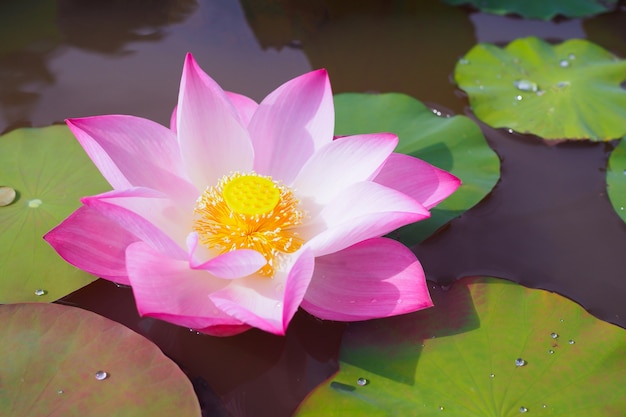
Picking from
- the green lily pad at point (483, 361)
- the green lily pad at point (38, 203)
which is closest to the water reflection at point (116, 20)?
the green lily pad at point (38, 203)

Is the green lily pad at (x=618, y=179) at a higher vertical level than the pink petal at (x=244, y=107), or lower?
lower

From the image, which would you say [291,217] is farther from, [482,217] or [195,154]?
[482,217]

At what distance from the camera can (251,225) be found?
1.35 metres

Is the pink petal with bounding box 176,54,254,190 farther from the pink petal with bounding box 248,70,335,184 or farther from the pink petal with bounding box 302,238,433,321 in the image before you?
the pink petal with bounding box 302,238,433,321

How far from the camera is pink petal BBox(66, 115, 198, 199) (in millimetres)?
1254

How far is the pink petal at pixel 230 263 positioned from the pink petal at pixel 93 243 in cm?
21

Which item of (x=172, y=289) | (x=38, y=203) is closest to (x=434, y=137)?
(x=172, y=289)

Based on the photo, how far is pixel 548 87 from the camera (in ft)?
6.84

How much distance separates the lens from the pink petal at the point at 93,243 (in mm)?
1259

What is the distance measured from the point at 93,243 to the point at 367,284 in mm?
613

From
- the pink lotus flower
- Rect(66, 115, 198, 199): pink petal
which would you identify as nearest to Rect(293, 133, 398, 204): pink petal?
the pink lotus flower

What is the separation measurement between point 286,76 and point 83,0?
0.95 m

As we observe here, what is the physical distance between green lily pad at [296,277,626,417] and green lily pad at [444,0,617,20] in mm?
1572

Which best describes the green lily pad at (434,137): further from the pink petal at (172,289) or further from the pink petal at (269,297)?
the pink petal at (172,289)
